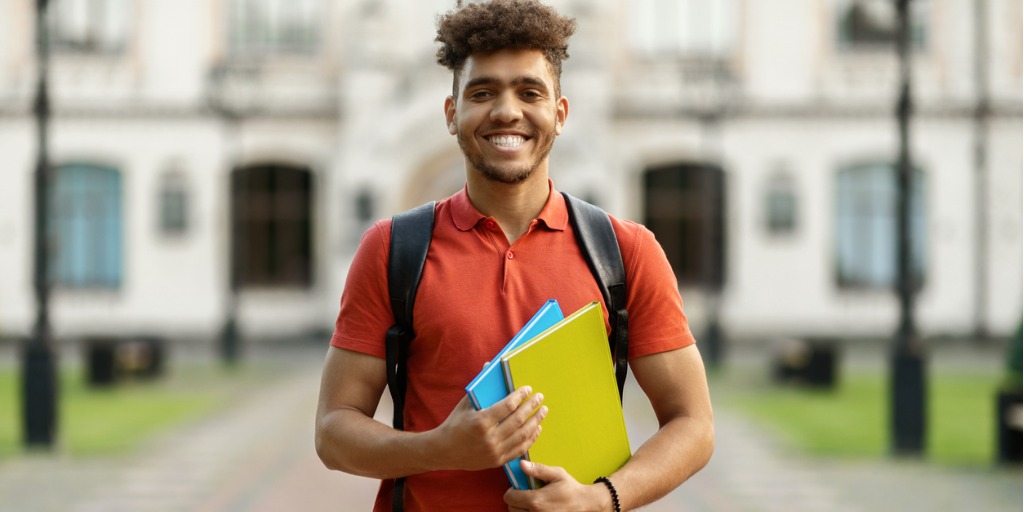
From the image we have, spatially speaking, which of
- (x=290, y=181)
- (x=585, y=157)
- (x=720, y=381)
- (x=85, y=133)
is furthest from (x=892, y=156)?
(x=85, y=133)

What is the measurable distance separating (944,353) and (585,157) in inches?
303

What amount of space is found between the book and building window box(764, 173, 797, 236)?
23.2 metres

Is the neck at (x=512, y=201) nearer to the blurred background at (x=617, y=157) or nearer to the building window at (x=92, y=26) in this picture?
the blurred background at (x=617, y=157)

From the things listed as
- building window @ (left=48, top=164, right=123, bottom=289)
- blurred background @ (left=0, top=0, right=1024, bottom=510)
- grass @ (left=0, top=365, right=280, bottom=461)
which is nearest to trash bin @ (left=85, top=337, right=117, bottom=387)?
grass @ (left=0, top=365, right=280, bottom=461)

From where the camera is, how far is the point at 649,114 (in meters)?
Answer: 25.4

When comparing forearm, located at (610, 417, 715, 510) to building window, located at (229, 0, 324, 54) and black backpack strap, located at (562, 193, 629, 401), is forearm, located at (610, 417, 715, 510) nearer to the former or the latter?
black backpack strap, located at (562, 193, 629, 401)

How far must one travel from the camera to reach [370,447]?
89.2 inches

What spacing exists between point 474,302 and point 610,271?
0.91 ft

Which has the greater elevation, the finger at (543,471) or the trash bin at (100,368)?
the finger at (543,471)

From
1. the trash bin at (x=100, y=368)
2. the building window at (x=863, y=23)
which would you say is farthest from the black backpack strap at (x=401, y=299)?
the building window at (x=863, y=23)

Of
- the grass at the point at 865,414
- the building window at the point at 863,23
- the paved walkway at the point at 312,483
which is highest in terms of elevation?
the building window at the point at 863,23

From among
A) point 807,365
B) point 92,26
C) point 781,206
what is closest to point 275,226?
point 92,26

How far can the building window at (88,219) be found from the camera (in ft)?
83.7

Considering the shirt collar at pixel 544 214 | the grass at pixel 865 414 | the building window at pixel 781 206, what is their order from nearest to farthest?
the shirt collar at pixel 544 214
the grass at pixel 865 414
the building window at pixel 781 206
